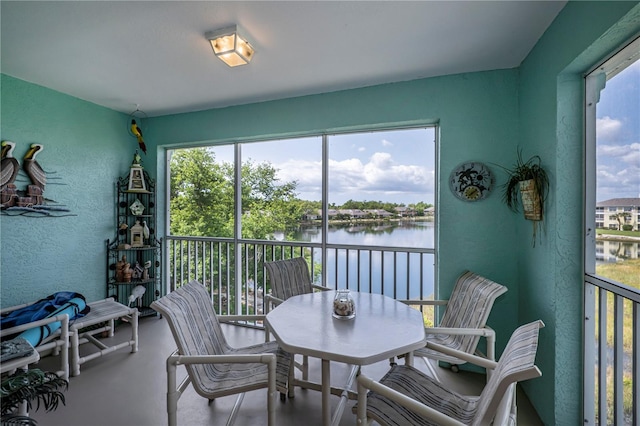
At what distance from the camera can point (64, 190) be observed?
321 cm

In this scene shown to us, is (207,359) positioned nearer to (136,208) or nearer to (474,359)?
(474,359)

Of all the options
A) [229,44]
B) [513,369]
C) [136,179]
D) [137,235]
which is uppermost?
[229,44]

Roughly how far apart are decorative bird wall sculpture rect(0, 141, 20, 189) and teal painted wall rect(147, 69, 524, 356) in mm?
2937

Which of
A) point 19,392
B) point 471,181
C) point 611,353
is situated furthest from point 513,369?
point 19,392

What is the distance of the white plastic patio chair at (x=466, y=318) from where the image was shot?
1938 millimetres

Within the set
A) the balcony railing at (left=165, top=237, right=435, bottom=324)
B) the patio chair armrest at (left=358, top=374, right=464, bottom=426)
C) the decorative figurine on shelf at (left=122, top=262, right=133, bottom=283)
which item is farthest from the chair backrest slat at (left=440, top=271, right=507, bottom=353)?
the decorative figurine on shelf at (left=122, top=262, right=133, bottom=283)

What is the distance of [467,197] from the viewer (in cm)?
265

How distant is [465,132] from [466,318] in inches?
61.9

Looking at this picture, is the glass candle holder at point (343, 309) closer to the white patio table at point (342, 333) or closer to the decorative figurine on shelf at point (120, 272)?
the white patio table at point (342, 333)

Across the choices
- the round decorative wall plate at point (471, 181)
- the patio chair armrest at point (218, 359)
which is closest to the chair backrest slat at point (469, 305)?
the round decorative wall plate at point (471, 181)

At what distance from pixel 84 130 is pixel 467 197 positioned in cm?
408

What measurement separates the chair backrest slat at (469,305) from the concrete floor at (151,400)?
54 centimetres

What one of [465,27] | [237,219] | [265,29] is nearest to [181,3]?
[265,29]

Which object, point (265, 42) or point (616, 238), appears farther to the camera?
point (265, 42)
